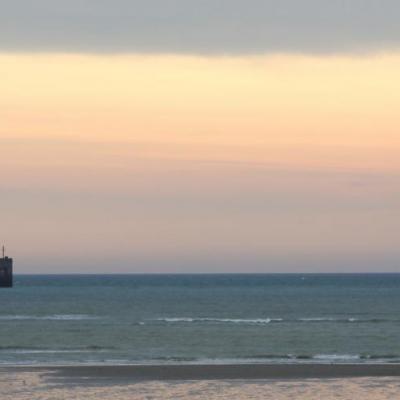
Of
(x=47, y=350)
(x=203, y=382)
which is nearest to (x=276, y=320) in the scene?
(x=47, y=350)

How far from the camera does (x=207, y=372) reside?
40.9 metres

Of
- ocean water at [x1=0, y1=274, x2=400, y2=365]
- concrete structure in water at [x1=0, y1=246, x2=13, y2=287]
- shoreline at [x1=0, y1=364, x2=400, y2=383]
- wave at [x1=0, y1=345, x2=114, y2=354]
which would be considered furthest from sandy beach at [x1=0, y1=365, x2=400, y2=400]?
concrete structure in water at [x1=0, y1=246, x2=13, y2=287]

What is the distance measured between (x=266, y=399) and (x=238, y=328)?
3791 centimetres

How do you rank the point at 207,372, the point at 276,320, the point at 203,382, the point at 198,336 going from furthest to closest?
1. the point at 276,320
2. the point at 198,336
3. the point at 207,372
4. the point at 203,382

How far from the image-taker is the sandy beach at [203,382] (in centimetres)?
3325

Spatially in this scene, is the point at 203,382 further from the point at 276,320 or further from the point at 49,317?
the point at 49,317

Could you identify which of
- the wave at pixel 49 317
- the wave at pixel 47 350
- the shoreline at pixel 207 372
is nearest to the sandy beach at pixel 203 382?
→ the shoreline at pixel 207 372

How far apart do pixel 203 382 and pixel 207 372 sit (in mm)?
3823

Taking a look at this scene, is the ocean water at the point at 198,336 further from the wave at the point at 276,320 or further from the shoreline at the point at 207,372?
the shoreline at the point at 207,372

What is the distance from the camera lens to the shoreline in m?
38.8

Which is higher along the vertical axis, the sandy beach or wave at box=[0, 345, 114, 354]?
wave at box=[0, 345, 114, 354]

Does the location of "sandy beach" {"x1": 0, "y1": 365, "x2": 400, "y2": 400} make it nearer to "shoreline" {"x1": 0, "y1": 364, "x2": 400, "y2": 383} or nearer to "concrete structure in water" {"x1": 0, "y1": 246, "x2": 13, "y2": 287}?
"shoreline" {"x1": 0, "y1": 364, "x2": 400, "y2": 383}

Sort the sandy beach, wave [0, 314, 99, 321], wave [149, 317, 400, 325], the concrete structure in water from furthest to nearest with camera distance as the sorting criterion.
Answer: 1. the concrete structure in water
2. wave [0, 314, 99, 321]
3. wave [149, 317, 400, 325]
4. the sandy beach

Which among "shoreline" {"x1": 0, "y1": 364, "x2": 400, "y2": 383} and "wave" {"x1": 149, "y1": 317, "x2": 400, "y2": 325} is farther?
"wave" {"x1": 149, "y1": 317, "x2": 400, "y2": 325}
